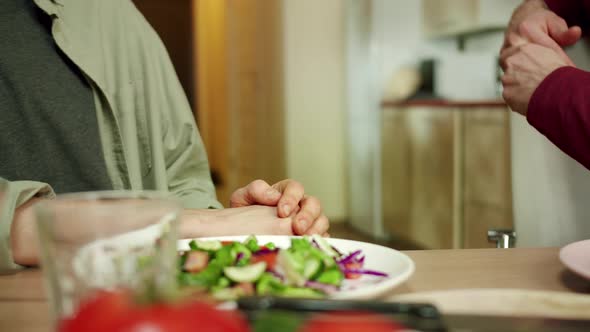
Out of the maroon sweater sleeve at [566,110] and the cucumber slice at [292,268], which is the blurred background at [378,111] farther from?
the cucumber slice at [292,268]

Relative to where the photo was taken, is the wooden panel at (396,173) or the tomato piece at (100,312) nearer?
the tomato piece at (100,312)

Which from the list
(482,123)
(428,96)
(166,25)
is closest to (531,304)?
(482,123)

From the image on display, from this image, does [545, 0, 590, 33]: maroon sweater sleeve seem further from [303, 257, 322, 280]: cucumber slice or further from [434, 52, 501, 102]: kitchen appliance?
[434, 52, 501, 102]: kitchen appliance

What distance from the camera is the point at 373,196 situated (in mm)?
4910

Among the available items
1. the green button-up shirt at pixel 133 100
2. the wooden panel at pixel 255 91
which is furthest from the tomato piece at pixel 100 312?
the wooden panel at pixel 255 91

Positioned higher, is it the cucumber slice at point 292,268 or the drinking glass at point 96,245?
the drinking glass at point 96,245

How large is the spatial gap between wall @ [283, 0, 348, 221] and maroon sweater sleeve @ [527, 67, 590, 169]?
4.18 m

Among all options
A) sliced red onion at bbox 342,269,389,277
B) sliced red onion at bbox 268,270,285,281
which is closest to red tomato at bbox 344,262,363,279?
sliced red onion at bbox 342,269,389,277

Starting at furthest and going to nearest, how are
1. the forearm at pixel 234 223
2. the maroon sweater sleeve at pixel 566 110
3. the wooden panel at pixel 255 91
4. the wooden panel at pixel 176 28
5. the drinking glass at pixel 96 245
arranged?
1. the wooden panel at pixel 176 28
2. the wooden panel at pixel 255 91
3. the maroon sweater sleeve at pixel 566 110
4. the forearm at pixel 234 223
5. the drinking glass at pixel 96 245

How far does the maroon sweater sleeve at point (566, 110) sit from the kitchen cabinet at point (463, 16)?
3116mm

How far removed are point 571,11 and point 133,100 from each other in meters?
0.87

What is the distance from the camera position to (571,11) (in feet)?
4.06

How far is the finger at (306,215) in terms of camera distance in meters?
0.90

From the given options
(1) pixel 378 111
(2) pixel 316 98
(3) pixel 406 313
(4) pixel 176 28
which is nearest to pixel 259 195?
(3) pixel 406 313
